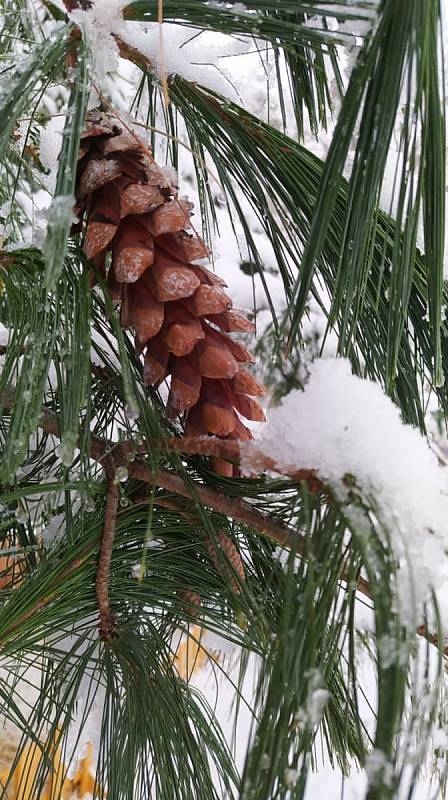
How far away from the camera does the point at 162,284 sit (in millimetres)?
328

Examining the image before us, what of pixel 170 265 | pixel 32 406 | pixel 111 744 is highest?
pixel 170 265

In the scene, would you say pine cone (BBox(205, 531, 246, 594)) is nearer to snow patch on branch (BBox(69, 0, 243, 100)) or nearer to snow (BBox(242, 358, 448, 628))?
snow (BBox(242, 358, 448, 628))

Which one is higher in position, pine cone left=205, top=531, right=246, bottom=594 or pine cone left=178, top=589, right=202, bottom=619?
pine cone left=205, top=531, right=246, bottom=594

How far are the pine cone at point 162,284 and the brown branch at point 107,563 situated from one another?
0.05 m

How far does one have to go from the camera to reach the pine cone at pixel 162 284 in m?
0.33

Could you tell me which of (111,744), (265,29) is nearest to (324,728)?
(111,744)

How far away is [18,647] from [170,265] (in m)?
0.22

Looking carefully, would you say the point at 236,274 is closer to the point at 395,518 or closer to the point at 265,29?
the point at 265,29

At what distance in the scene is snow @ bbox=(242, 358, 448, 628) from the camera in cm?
21

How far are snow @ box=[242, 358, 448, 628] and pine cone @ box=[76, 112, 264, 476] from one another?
0.07 meters

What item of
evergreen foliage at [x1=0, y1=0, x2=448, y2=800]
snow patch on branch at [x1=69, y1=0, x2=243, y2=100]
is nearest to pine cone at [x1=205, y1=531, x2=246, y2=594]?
evergreen foliage at [x1=0, y1=0, x2=448, y2=800]

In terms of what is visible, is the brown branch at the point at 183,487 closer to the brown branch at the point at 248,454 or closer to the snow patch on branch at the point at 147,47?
the brown branch at the point at 248,454

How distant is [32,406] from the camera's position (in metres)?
0.26

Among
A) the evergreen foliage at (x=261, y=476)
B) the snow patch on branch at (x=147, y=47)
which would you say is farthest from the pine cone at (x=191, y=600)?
the snow patch on branch at (x=147, y=47)
